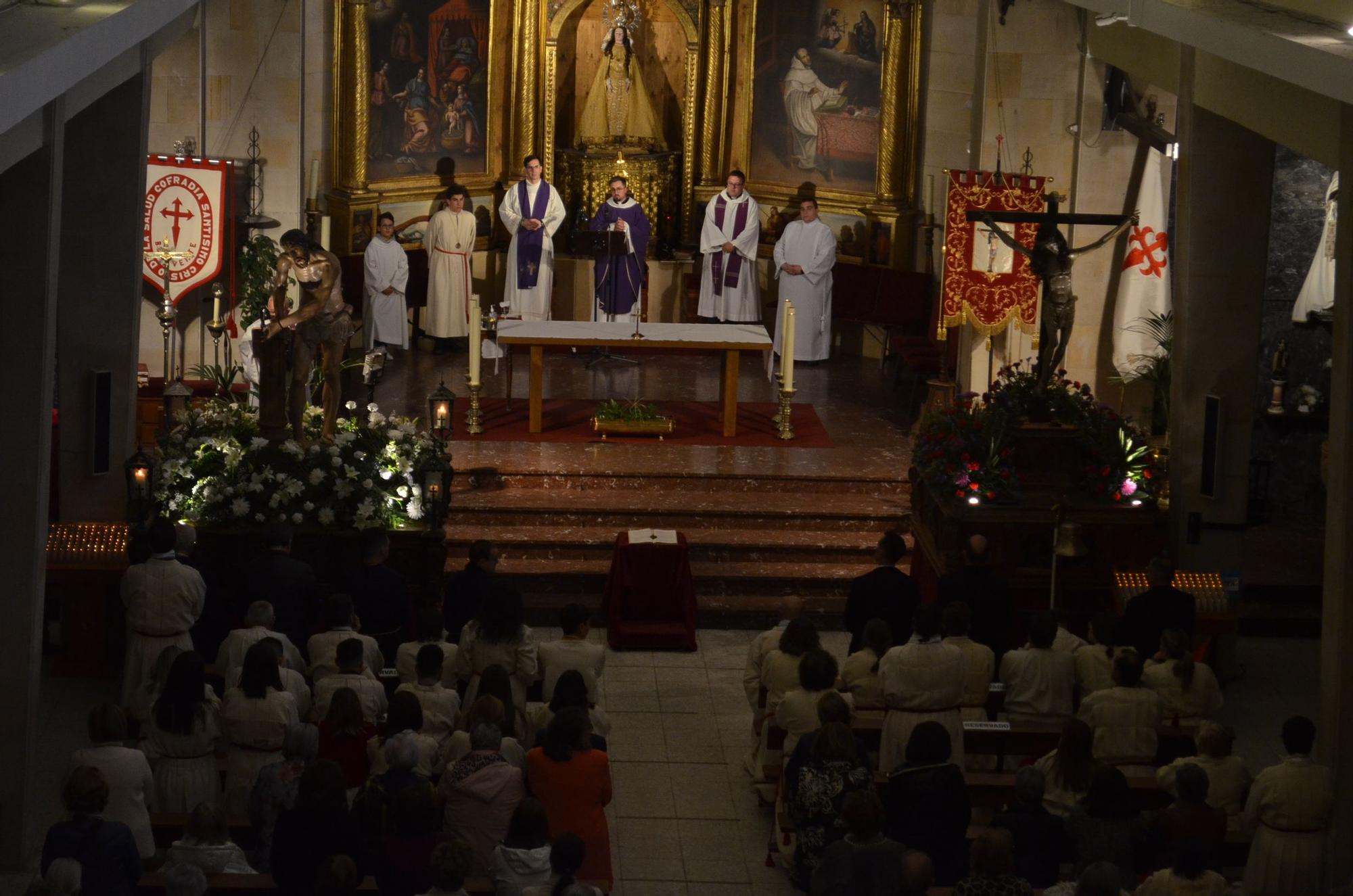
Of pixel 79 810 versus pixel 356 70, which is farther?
pixel 356 70

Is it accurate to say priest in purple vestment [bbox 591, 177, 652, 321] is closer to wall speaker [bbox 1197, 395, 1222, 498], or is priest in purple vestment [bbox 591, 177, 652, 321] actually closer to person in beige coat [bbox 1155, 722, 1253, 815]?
wall speaker [bbox 1197, 395, 1222, 498]

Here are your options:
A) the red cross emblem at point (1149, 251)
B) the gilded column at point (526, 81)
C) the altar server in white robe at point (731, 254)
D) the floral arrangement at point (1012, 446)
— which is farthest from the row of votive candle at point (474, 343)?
the gilded column at point (526, 81)

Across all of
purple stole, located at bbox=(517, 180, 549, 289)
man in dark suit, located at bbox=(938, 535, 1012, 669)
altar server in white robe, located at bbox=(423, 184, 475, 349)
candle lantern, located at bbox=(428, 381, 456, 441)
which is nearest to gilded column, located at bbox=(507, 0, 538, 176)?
purple stole, located at bbox=(517, 180, 549, 289)

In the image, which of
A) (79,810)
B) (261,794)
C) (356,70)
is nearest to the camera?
(79,810)

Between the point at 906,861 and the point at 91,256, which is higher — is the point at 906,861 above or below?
below

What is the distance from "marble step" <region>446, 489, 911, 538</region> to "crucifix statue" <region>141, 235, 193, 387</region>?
291 centimetres

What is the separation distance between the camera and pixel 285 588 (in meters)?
10.8

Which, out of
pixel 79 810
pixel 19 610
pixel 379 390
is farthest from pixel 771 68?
pixel 79 810

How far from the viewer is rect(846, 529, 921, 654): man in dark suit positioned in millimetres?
11094

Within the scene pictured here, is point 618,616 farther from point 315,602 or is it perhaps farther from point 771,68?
point 771,68

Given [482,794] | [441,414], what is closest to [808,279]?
[441,414]

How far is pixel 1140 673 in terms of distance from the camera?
9.53m

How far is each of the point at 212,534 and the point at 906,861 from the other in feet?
23.1

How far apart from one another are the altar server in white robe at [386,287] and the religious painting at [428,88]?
1.27m
